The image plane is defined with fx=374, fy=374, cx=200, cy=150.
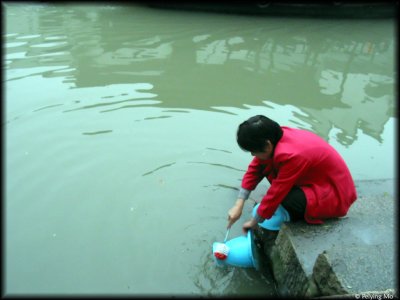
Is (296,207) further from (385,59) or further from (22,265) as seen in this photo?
(385,59)

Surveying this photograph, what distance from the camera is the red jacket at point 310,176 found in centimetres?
264

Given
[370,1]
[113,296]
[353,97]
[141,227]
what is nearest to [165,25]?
[353,97]

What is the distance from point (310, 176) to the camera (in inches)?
111

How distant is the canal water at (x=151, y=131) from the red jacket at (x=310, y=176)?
0.67 metres

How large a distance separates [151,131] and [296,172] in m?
2.53

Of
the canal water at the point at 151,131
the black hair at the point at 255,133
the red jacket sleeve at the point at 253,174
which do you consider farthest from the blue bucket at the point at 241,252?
the black hair at the point at 255,133

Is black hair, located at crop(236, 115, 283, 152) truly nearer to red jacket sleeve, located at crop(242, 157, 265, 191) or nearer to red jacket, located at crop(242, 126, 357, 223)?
red jacket, located at crop(242, 126, 357, 223)

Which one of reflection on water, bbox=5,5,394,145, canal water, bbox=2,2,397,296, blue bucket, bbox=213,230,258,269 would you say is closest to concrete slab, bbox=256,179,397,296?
blue bucket, bbox=213,230,258,269

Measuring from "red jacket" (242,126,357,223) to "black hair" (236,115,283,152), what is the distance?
0.48 feet

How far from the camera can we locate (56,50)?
23.4ft

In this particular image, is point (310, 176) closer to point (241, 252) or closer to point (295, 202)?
point (295, 202)

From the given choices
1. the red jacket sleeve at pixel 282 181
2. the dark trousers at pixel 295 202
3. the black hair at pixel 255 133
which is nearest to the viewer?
the black hair at pixel 255 133

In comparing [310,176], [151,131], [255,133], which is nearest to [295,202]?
[310,176]

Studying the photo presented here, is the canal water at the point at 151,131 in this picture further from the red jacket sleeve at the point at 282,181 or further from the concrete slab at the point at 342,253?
the red jacket sleeve at the point at 282,181
